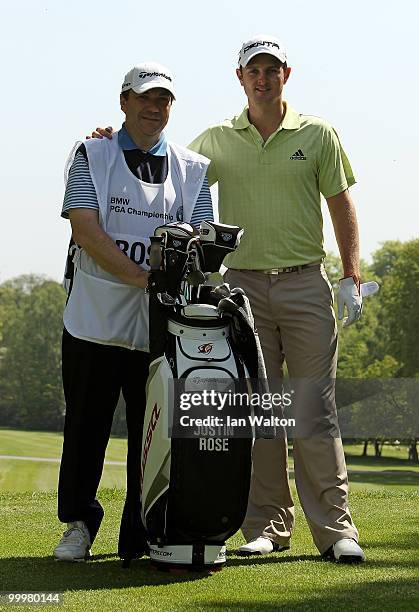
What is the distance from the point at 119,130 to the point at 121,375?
1113 millimetres

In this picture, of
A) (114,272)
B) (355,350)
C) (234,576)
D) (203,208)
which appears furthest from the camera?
(355,350)

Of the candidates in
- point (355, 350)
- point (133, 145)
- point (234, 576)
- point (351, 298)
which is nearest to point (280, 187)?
point (351, 298)

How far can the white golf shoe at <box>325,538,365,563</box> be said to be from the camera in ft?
16.9

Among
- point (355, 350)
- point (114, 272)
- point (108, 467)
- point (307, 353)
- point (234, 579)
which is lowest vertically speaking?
point (234, 579)

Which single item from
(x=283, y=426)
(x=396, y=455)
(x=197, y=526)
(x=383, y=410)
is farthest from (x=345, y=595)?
(x=396, y=455)

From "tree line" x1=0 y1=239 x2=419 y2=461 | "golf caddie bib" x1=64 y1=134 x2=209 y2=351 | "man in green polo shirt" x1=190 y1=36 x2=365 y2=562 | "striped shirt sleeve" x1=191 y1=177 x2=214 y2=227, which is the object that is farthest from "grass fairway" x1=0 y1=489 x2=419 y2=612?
"tree line" x1=0 y1=239 x2=419 y2=461

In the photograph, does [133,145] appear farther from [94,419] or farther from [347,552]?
[347,552]

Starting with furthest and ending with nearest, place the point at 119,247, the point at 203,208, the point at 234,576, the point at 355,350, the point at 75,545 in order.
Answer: the point at 355,350, the point at 203,208, the point at 75,545, the point at 119,247, the point at 234,576

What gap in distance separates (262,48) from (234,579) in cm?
244

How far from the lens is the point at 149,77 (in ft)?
16.3

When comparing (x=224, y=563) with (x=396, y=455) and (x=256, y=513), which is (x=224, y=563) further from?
(x=396, y=455)

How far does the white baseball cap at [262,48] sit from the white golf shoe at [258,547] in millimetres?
2276

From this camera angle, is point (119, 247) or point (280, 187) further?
point (280, 187)

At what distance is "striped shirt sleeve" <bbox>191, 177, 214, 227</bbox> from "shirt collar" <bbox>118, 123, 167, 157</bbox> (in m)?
0.25
